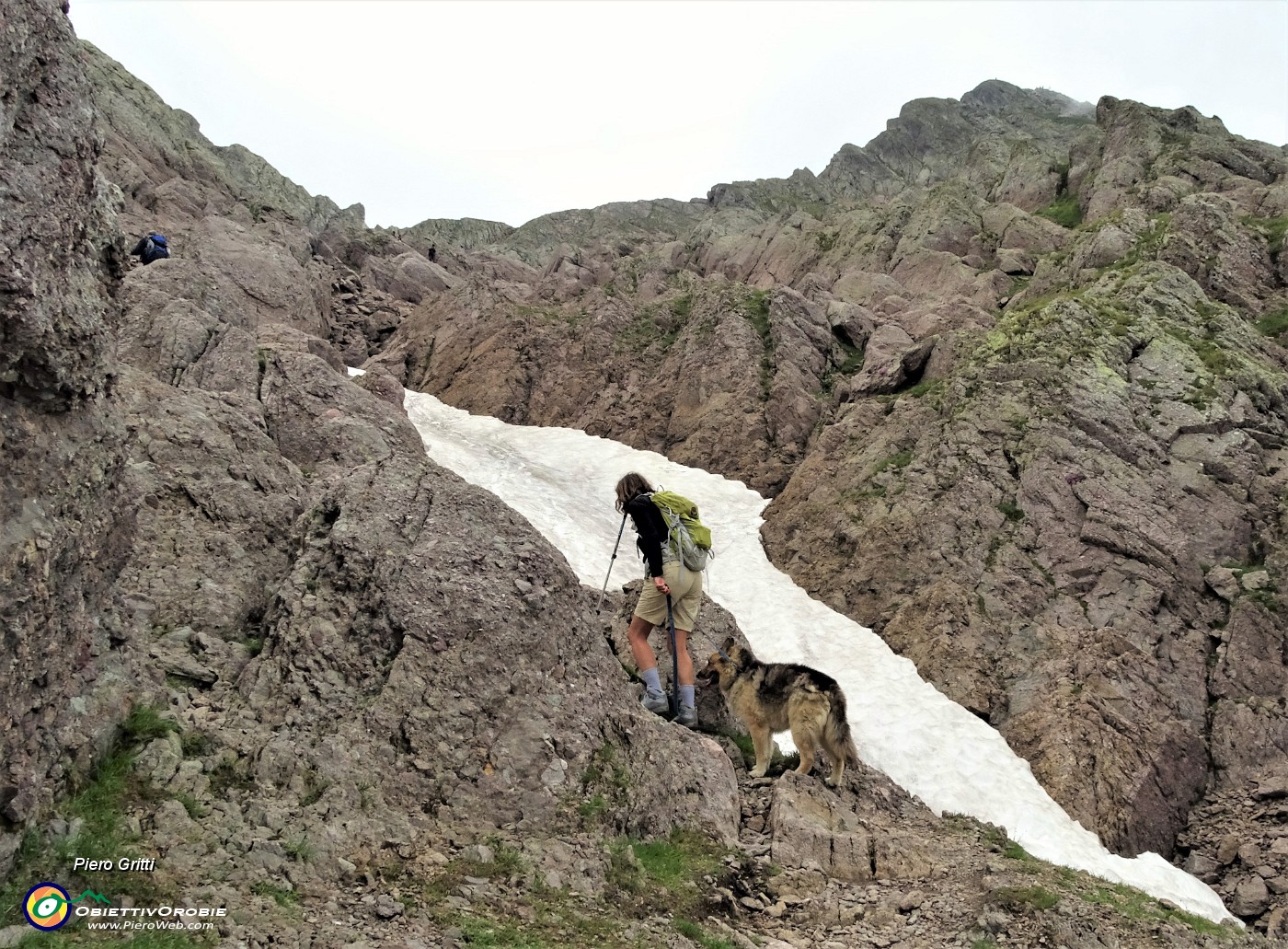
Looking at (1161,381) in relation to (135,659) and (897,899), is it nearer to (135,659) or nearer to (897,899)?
(897,899)

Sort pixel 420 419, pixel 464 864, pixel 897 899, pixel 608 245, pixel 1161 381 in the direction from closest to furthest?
pixel 464 864 → pixel 897 899 → pixel 1161 381 → pixel 420 419 → pixel 608 245

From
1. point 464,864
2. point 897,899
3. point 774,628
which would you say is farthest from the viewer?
point 774,628

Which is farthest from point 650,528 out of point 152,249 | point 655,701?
point 152,249

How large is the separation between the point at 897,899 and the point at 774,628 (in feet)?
40.4

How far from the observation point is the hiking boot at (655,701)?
468 inches

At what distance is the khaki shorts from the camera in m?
11.9

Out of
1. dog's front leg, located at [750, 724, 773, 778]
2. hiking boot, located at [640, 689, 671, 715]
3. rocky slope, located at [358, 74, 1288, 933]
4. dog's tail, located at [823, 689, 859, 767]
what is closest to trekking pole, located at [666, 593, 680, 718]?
hiking boot, located at [640, 689, 671, 715]

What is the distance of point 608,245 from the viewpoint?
75250 millimetres

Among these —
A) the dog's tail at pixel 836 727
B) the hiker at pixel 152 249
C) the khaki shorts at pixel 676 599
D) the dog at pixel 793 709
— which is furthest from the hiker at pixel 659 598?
the hiker at pixel 152 249

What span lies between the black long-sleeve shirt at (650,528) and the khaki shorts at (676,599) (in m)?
0.20

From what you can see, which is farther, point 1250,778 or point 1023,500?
point 1023,500

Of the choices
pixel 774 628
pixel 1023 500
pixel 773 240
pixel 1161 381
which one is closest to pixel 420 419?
pixel 774 628

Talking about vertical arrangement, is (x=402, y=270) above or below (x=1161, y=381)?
above

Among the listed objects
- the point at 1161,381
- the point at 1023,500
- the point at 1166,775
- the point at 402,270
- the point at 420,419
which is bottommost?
the point at 1166,775
